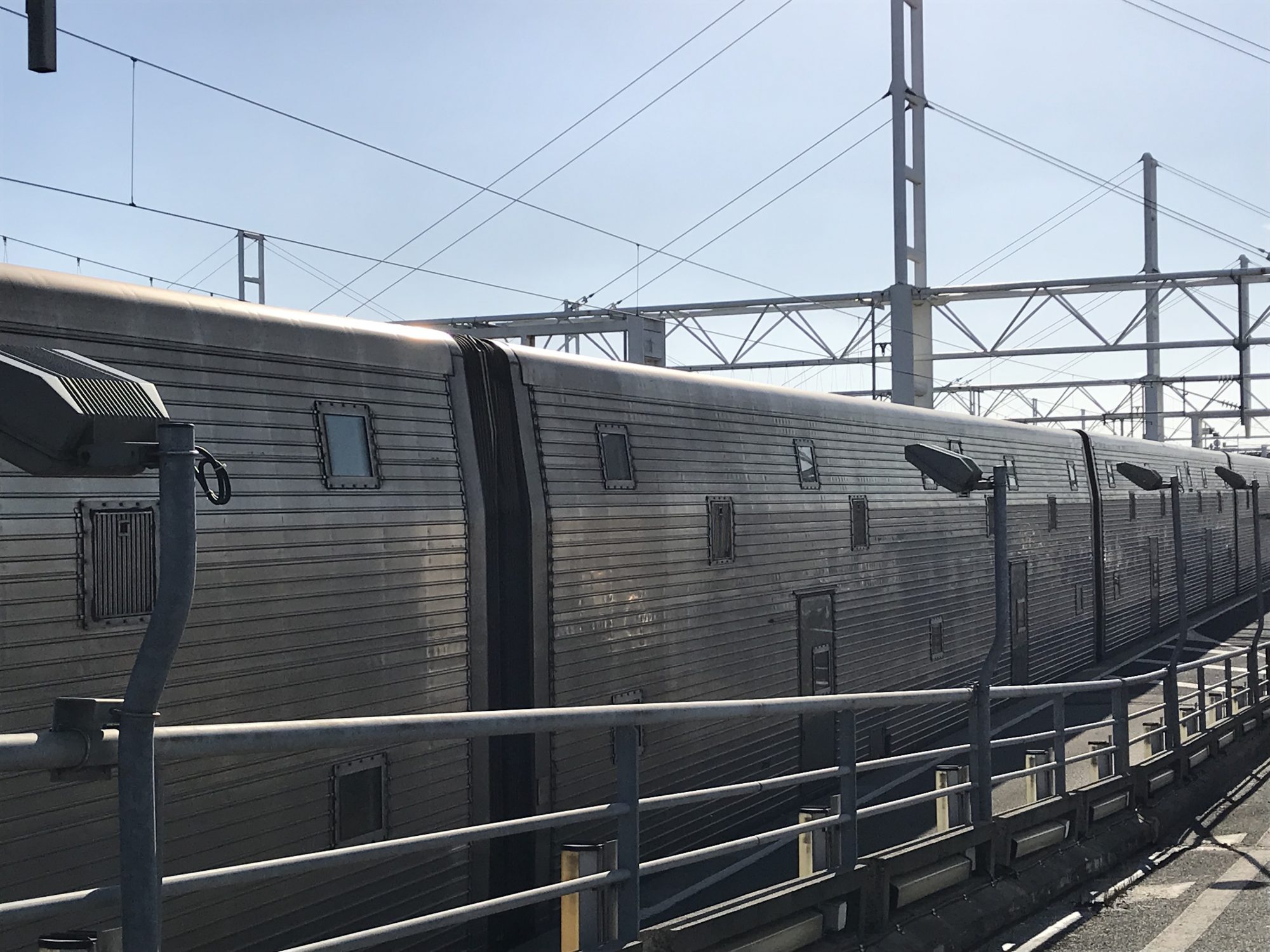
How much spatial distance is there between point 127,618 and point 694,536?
5358 millimetres

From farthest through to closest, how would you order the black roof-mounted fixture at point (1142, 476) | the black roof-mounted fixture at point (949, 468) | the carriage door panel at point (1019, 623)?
the black roof-mounted fixture at point (1142, 476), the carriage door panel at point (1019, 623), the black roof-mounted fixture at point (949, 468)

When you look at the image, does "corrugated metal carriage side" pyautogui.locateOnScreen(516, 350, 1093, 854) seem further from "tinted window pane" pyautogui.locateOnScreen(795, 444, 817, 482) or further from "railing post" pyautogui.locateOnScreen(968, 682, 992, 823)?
"railing post" pyautogui.locateOnScreen(968, 682, 992, 823)

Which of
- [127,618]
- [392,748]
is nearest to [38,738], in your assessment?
[127,618]

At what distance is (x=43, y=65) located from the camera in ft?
23.4

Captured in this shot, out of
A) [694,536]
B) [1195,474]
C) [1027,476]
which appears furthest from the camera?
[1195,474]

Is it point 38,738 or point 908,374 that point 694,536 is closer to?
point 38,738

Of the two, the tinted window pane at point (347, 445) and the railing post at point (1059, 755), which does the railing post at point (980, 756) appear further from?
the tinted window pane at point (347, 445)

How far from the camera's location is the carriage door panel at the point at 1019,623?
61.4ft

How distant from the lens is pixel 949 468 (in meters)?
9.23

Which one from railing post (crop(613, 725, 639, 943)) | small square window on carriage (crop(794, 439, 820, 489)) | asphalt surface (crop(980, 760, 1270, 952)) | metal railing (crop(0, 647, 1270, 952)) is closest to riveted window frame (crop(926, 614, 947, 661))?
small square window on carriage (crop(794, 439, 820, 489))

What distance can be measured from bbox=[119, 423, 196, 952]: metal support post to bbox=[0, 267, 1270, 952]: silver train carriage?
1.74ft

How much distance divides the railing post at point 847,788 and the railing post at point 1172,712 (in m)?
6.65

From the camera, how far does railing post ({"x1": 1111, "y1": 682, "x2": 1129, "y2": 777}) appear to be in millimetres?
10602

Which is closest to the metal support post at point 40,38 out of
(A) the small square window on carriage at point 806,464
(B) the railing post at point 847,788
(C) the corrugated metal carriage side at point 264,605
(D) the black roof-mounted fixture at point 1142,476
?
(C) the corrugated metal carriage side at point 264,605
